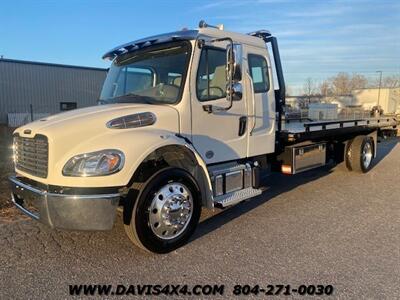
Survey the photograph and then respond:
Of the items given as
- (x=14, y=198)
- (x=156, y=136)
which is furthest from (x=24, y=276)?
(x=156, y=136)

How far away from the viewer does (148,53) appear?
200 inches

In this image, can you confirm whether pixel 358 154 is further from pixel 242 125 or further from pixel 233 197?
pixel 233 197

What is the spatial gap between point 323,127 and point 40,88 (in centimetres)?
2870

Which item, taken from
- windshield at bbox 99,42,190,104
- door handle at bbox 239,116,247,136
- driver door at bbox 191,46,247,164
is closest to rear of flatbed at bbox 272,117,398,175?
door handle at bbox 239,116,247,136

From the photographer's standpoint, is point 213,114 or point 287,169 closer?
point 213,114

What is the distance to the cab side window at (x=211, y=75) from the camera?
4.82m

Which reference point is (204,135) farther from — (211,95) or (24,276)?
(24,276)

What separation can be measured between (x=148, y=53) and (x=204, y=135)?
140cm

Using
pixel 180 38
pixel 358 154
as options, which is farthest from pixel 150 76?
pixel 358 154

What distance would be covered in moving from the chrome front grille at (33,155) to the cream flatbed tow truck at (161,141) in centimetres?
1

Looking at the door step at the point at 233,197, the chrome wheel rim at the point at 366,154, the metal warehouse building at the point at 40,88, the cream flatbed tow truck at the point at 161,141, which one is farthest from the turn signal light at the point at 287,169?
the metal warehouse building at the point at 40,88

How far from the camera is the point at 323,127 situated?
298 inches

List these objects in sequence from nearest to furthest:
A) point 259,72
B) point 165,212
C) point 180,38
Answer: point 165,212 < point 180,38 < point 259,72

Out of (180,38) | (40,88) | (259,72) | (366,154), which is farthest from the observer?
(40,88)
